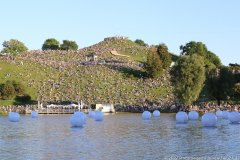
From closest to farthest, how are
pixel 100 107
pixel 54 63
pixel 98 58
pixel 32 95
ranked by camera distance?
pixel 100 107 → pixel 32 95 → pixel 54 63 → pixel 98 58

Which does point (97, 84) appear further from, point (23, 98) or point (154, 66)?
point (23, 98)

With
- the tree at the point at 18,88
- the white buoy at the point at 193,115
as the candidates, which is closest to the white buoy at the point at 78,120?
the white buoy at the point at 193,115

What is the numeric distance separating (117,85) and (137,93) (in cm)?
901

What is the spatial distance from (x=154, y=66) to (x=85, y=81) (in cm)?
2464

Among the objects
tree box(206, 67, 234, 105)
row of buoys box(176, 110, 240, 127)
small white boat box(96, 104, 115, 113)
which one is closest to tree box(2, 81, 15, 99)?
small white boat box(96, 104, 115, 113)

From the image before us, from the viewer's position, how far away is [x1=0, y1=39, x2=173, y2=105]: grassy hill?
147125 mm

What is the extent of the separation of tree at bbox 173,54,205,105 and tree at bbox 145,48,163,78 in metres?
35.4

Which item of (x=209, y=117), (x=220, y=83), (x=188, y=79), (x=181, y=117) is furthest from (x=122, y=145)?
(x=220, y=83)

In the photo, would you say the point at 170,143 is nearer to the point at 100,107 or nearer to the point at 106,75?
the point at 100,107

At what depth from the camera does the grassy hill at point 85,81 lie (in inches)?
5792

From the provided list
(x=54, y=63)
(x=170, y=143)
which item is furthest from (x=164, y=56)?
(x=170, y=143)

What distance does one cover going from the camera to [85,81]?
160m

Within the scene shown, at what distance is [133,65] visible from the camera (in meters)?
181

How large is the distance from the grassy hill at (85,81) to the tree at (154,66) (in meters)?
2.52
